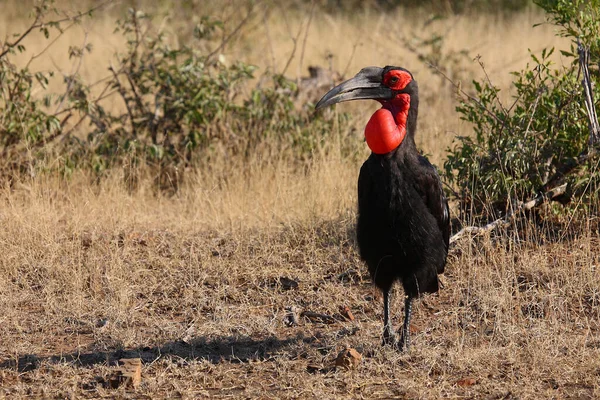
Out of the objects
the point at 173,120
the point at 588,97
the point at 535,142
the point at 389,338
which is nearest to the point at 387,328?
the point at 389,338

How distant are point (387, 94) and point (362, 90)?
0.14m

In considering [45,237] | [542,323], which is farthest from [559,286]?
[45,237]

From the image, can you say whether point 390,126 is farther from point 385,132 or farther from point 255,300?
point 255,300

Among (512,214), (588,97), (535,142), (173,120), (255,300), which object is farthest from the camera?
(173,120)

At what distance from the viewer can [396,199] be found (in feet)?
14.7

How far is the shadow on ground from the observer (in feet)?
14.8

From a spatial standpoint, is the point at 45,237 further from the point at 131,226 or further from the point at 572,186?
the point at 572,186

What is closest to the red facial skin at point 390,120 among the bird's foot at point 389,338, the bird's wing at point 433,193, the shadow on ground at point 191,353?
the bird's wing at point 433,193

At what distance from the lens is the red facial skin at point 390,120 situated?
14.6 ft

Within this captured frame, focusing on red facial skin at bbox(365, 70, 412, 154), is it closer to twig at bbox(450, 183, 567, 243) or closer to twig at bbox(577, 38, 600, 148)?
twig at bbox(450, 183, 567, 243)

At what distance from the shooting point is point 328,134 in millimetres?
7871

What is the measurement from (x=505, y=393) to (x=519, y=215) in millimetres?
2142

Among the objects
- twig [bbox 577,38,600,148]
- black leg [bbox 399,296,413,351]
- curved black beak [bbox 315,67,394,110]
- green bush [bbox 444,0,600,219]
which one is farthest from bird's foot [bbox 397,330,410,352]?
twig [bbox 577,38,600,148]

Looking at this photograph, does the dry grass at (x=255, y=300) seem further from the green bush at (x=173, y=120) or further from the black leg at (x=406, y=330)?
the green bush at (x=173, y=120)
